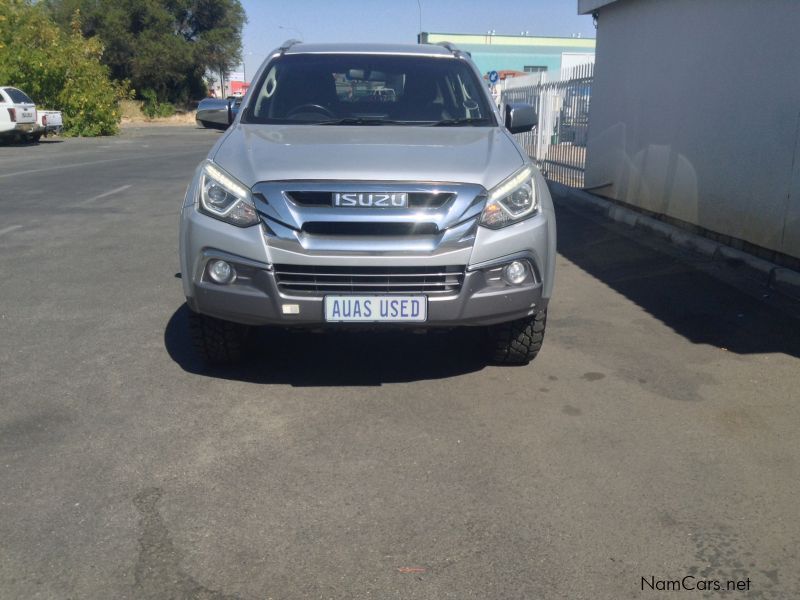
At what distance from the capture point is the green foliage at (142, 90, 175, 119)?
55.4 meters

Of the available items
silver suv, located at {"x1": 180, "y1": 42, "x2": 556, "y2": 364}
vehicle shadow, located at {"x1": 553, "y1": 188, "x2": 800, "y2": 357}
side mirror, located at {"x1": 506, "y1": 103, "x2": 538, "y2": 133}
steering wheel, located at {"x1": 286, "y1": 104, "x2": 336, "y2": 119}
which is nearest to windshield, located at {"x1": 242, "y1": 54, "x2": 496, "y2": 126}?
steering wheel, located at {"x1": 286, "y1": 104, "x2": 336, "y2": 119}

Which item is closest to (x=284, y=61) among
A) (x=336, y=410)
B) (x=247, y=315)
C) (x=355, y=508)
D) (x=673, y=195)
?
(x=247, y=315)

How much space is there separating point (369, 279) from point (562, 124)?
1135 cm

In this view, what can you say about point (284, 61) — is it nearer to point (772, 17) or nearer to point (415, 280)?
point (415, 280)

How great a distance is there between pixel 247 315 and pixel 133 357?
1.26m

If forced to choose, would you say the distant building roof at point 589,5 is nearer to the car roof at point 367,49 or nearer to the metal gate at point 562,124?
the metal gate at point 562,124

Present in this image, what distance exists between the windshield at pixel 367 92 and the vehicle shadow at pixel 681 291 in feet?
7.01

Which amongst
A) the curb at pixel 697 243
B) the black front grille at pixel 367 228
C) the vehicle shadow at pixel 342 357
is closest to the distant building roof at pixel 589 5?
the curb at pixel 697 243

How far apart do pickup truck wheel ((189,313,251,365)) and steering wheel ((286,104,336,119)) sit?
1565 mm

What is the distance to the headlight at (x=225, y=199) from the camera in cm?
431

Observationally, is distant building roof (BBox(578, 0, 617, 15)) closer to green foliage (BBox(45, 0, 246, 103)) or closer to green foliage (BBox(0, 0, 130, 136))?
green foliage (BBox(0, 0, 130, 136))

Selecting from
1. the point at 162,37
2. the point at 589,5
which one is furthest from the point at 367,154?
the point at 162,37

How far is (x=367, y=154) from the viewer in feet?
14.8

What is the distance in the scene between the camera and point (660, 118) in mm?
10008
